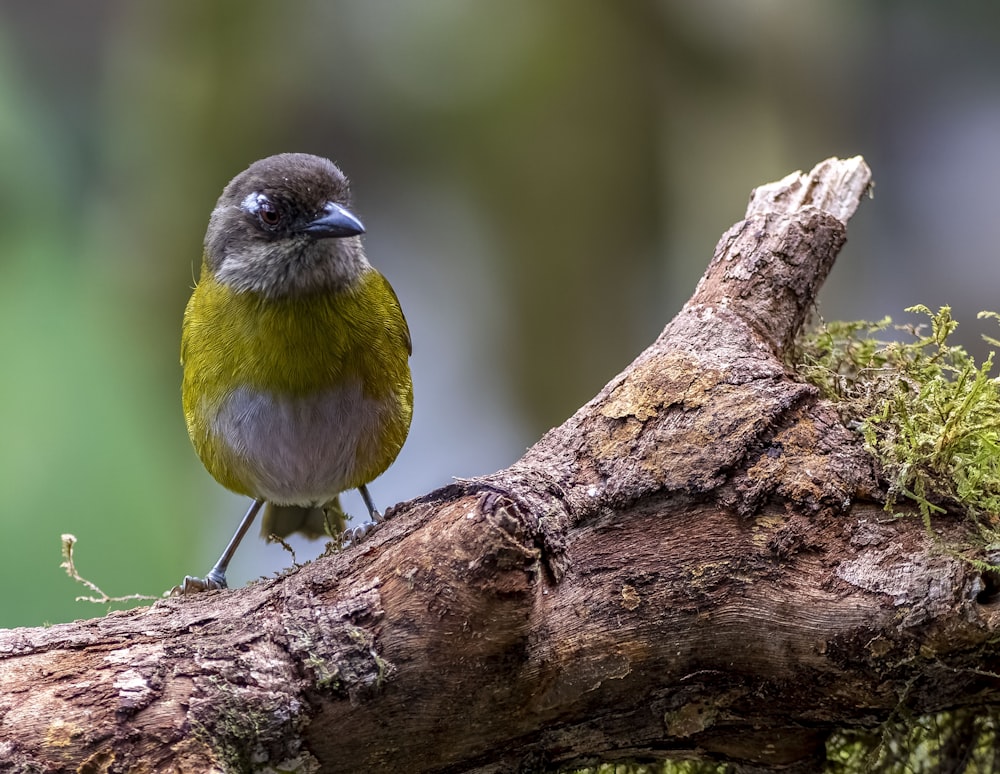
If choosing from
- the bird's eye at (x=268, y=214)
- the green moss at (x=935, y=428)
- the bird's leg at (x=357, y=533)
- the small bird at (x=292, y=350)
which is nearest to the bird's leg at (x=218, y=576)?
the small bird at (x=292, y=350)

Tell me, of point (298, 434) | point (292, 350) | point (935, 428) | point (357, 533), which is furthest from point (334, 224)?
point (935, 428)

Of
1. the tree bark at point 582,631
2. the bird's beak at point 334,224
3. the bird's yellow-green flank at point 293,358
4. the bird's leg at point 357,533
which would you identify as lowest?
the tree bark at point 582,631

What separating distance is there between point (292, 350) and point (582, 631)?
1.44 metres

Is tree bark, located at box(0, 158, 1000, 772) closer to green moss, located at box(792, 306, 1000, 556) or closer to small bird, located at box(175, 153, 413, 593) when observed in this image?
green moss, located at box(792, 306, 1000, 556)

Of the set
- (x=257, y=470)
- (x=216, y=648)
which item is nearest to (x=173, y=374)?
(x=257, y=470)

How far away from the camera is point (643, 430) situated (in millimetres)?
2629

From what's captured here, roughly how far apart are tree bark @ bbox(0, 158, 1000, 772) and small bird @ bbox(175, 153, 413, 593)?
32.6 inches

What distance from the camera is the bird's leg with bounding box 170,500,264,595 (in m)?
3.13

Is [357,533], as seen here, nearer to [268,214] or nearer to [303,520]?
[268,214]

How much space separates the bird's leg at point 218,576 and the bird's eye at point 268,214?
1.12 m

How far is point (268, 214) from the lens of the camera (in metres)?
3.34

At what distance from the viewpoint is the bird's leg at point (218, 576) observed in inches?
123

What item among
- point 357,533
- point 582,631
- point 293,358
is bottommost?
point 582,631

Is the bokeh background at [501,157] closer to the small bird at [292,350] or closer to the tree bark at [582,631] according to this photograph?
the small bird at [292,350]
